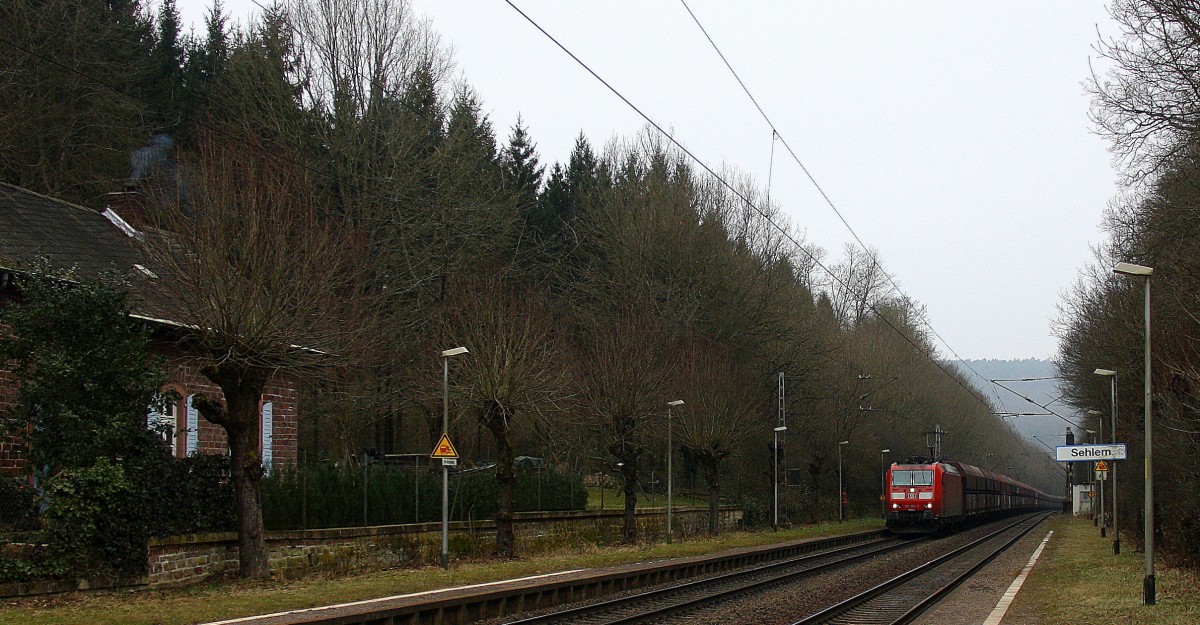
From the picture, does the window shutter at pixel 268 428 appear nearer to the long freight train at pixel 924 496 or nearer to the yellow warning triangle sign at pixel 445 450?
the yellow warning triangle sign at pixel 445 450

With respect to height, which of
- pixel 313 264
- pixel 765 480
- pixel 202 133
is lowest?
pixel 765 480

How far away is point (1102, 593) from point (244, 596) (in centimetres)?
1495

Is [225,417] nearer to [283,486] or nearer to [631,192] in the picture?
[283,486]

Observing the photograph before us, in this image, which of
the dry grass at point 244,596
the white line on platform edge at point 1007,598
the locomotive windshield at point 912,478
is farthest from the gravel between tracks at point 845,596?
the locomotive windshield at point 912,478

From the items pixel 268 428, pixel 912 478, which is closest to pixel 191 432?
pixel 268 428

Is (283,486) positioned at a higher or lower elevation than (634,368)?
lower

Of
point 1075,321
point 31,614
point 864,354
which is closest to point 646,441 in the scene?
point 1075,321

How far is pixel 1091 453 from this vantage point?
2231 centimetres

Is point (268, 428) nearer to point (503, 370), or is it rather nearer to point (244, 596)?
point (503, 370)

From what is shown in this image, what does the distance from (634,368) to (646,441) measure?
9.17 m

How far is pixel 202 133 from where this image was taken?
79.2 ft

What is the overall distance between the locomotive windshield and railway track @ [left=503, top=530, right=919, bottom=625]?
1401cm

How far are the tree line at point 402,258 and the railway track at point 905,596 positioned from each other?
9.41 meters

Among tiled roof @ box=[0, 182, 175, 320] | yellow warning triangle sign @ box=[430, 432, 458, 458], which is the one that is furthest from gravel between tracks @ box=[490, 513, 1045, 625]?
tiled roof @ box=[0, 182, 175, 320]
